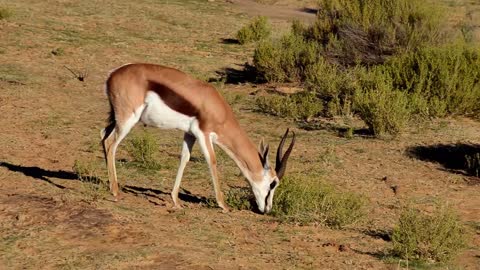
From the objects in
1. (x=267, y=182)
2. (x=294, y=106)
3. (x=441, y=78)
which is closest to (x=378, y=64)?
(x=441, y=78)

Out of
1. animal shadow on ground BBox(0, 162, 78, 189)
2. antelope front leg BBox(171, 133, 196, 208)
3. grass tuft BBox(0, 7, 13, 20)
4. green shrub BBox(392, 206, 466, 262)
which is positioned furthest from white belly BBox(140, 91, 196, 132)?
grass tuft BBox(0, 7, 13, 20)

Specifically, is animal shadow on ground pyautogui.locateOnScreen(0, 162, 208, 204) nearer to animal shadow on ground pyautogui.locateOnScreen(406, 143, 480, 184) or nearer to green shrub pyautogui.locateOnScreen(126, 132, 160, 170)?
green shrub pyautogui.locateOnScreen(126, 132, 160, 170)

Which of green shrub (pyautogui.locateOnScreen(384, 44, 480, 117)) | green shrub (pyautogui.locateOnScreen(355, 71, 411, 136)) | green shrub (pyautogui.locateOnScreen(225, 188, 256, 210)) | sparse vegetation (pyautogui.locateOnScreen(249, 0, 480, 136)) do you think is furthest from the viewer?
green shrub (pyautogui.locateOnScreen(384, 44, 480, 117))

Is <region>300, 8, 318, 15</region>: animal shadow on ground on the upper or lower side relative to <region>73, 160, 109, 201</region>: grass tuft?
lower

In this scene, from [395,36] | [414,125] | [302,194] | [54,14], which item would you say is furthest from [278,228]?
[54,14]

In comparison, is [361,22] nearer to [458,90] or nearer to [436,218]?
[458,90]

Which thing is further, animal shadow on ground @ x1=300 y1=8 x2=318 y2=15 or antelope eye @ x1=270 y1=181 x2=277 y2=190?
animal shadow on ground @ x1=300 y1=8 x2=318 y2=15

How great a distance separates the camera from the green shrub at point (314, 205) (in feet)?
30.8

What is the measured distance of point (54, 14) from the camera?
24953 millimetres

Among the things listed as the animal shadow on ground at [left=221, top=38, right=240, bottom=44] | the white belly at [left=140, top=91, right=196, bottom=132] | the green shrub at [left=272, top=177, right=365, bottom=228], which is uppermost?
the white belly at [left=140, top=91, right=196, bottom=132]

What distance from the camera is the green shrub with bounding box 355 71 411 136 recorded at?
1414 centimetres

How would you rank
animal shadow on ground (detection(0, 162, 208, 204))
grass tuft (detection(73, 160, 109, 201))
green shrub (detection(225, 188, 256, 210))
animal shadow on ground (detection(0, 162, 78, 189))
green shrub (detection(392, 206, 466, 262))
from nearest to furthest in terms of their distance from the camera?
green shrub (detection(392, 206, 466, 262)), grass tuft (detection(73, 160, 109, 201)), green shrub (detection(225, 188, 256, 210)), animal shadow on ground (detection(0, 162, 208, 204)), animal shadow on ground (detection(0, 162, 78, 189))

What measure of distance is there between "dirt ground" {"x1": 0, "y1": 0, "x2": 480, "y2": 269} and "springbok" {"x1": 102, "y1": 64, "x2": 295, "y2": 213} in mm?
575

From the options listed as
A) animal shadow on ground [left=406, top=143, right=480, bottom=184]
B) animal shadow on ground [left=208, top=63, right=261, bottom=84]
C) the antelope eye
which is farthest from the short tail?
animal shadow on ground [left=208, top=63, right=261, bottom=84]
